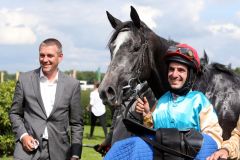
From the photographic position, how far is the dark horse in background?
15.3ft

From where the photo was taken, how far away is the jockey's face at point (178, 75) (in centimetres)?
339

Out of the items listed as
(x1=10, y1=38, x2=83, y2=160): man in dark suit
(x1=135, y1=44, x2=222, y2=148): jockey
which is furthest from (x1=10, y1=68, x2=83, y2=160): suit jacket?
(x1=135, y1=44, x2=222, y2=148): jockey

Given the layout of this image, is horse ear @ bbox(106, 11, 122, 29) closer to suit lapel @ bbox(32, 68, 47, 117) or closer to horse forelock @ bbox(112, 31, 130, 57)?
horse forelock @ bbox(112, 31, 130, 57)

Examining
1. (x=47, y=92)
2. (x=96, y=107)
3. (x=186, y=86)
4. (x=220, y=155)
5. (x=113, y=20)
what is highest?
(x=113, y=20)

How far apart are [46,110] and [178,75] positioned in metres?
1.46

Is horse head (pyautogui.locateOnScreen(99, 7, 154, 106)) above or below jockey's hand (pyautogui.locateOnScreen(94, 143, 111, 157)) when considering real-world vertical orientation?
above

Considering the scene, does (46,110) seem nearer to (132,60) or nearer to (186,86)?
(132,60)

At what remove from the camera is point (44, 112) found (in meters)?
4.30

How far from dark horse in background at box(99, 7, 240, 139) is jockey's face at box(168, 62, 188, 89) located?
3.95 feet

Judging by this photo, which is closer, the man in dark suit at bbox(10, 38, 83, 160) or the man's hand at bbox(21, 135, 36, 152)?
the man's hand at bbox(21, 135, 36, 152)

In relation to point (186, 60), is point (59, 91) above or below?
below

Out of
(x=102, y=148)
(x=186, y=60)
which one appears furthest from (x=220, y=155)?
(x=102, y=148)

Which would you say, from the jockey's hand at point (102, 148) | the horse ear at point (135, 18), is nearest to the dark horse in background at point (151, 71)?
the horse ear at point (135, 18)

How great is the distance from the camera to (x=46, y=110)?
433cm
